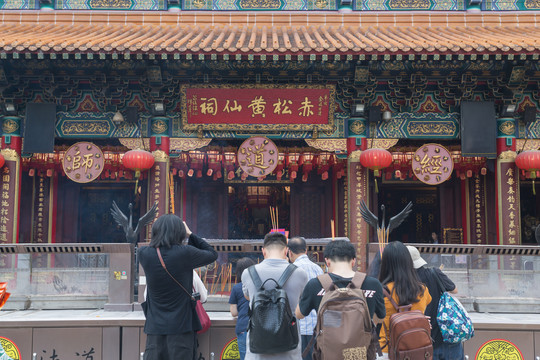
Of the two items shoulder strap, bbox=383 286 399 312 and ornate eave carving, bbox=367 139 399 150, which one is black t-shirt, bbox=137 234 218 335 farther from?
ornate eave carving, bbox=367 139 399 150

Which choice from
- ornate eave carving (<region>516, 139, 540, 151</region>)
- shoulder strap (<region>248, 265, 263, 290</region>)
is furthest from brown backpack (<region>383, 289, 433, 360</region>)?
ornate eave carving (<region>516, 139, 540, 151</region>)

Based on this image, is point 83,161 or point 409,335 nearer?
point 409,335

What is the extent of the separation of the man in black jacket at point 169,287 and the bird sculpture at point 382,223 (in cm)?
263

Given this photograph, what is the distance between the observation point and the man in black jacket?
3635 mm

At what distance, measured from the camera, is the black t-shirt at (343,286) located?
3199mm

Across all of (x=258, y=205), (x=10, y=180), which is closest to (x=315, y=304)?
(x=10, y=180)

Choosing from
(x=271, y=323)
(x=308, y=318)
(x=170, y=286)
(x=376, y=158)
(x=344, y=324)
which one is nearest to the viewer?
(x=344, y=324)

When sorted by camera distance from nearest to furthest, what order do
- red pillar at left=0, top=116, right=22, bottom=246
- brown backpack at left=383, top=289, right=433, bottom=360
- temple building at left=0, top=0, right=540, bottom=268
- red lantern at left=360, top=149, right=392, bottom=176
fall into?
brown backpack at left=383, top=289, right=433, bottom=360
temple building at left=0, top=0, right=540, bottom=268
red lantern at left=360, top=149, right=392, bottom=176
red pillar at left=0, top=116, right=22, bottom=246

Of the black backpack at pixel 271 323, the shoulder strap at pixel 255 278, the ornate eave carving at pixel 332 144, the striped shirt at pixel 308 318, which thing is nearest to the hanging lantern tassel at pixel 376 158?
the ornate eave carving at pixel 332 144

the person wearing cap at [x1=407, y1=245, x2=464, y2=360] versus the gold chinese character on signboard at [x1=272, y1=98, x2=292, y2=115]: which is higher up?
the gold chinese character on signboard at [x1=272, y1=98, x2=292, y2=115]

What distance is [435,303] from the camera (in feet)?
11.6

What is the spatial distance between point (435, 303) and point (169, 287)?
1880mm

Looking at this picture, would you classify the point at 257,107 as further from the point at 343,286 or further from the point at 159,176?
the point at 343,286

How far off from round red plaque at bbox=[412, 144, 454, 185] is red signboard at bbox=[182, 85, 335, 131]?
1584mm
